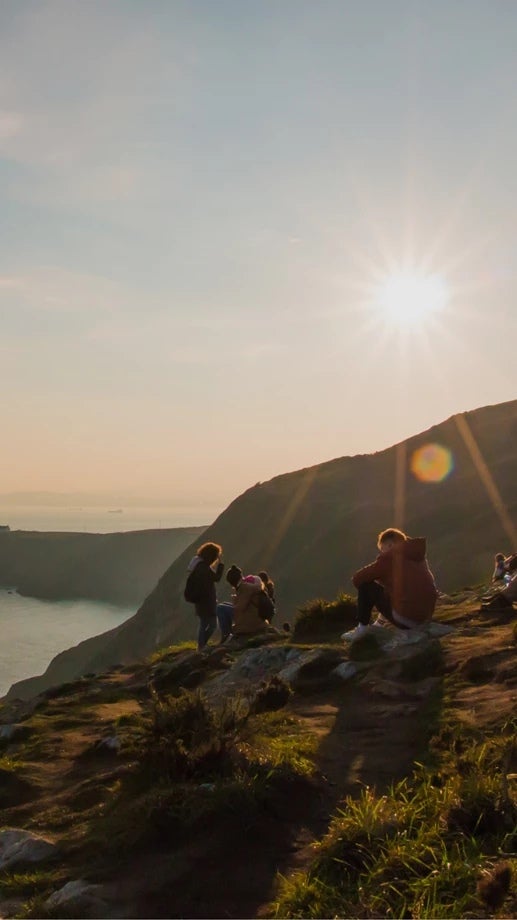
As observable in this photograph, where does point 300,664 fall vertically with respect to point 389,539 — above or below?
below

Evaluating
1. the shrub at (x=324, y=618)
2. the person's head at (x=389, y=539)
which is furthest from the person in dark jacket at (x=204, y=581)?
the person's head at (x=389, y=539)

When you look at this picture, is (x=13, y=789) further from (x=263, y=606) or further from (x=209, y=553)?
(x=263, y=606)

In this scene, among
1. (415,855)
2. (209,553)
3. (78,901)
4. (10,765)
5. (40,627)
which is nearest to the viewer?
(415,855)

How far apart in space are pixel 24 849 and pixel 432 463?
70.5 meters

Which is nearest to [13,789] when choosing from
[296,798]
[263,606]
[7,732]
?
[7,732]

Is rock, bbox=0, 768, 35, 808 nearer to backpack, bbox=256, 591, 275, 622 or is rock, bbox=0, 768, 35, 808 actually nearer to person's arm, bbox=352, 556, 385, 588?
person's arm, bbox=352, 556, 385, 588

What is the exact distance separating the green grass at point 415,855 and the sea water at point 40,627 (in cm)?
7942

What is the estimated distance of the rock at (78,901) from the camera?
4.83 m

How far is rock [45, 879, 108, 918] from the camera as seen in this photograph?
483 cm

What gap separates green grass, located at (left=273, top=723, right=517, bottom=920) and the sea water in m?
79.4

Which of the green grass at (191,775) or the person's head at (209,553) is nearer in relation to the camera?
the green grass at (191,775)

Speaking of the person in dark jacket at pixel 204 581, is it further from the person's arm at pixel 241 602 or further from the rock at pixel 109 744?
the rock at pixel 109 744

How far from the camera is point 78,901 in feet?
16.3

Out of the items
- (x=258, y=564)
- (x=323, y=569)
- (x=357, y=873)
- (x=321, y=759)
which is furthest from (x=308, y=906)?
(x=258, y=564)
